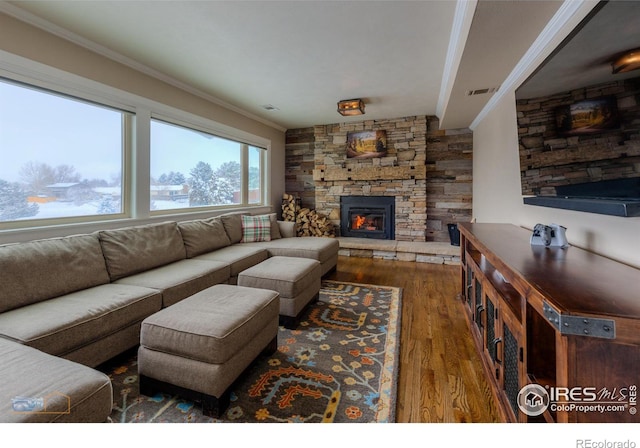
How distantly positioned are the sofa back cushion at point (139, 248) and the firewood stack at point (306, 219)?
9.23 feet

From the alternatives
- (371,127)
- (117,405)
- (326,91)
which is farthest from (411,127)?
(117,405)

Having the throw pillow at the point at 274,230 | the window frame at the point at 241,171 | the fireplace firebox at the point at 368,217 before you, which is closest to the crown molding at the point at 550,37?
the fireplace firebox at the point at 368,217

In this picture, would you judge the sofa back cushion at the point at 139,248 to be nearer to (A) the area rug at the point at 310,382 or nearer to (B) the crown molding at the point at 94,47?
(A) the area rug at the point at 310,382

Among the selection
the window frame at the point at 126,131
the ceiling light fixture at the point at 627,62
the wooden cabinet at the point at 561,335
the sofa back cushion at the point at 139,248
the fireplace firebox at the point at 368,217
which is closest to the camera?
the wooden cabinet at the point at 561,335

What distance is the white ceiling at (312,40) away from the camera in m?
1.98

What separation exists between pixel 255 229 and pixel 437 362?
282cm

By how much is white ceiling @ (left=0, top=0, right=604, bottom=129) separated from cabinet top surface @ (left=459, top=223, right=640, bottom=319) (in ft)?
4.42

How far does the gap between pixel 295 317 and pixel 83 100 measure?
262 cm

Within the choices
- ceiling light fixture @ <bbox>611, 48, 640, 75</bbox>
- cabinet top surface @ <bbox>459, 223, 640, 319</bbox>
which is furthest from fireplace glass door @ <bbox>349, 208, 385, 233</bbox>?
ceiling light fixture @ <bbox>611, 48, 640, 75</bbox>

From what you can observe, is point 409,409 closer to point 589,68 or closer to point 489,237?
point 489,237

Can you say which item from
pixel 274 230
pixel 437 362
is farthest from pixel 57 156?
pixel 437 362

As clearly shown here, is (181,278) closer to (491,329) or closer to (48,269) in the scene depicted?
(48,269)

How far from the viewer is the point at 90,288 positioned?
2.09m

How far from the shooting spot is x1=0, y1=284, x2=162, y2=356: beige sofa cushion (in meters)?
1.46
